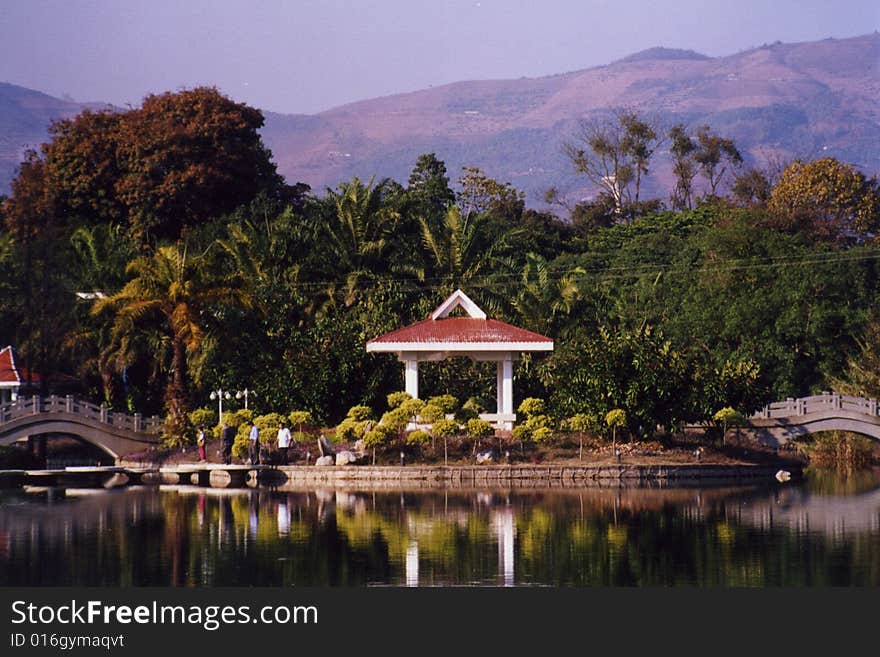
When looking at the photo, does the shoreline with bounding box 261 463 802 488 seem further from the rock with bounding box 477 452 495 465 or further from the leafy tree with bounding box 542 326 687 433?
the leafy tree with bounding box 542 326 687 433

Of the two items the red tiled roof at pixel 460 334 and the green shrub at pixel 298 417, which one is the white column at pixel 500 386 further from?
the green shrub at pixel 298 417

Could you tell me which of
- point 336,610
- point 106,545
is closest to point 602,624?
point 336,610

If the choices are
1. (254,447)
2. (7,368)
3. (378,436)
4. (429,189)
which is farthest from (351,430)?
(429,189)

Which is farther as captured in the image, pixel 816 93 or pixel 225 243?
pixel 816 93

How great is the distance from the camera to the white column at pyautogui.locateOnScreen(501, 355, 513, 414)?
41188mm

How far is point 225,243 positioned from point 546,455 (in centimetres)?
1532

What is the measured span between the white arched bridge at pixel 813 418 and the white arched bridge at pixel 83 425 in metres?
16.2

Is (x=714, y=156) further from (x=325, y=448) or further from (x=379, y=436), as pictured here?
(x=379, y=436)

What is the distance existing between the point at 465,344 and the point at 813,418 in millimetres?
9243

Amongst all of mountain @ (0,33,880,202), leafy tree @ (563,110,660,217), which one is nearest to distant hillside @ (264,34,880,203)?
mountain @ (0,33,880,202)

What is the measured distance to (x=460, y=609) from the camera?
2025cm

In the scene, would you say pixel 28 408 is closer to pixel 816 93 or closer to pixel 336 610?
pixel 336 610

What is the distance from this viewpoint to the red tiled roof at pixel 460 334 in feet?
134

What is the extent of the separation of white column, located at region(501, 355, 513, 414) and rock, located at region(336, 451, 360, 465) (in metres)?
5.14
